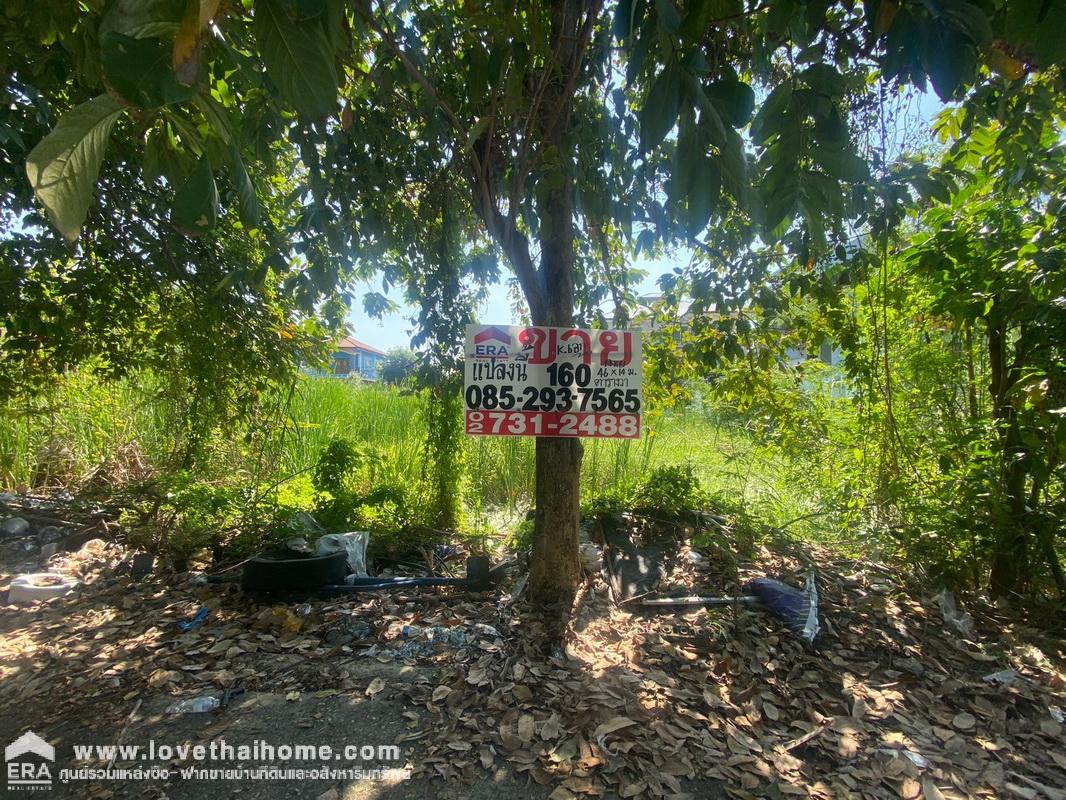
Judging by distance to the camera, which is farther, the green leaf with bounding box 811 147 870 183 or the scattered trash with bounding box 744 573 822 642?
the scattered trash with bounding box 744 573 822 642

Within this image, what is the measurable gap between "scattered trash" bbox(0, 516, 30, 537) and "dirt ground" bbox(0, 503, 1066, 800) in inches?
42.4

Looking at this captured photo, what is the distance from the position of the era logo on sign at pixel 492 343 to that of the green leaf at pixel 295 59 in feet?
4.68

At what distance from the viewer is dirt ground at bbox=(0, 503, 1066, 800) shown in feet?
4.77

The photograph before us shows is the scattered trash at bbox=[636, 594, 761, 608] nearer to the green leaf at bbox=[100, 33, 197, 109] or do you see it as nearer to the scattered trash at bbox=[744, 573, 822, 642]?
→ the scattered trash at bbox=[744, 573, 822, 642]

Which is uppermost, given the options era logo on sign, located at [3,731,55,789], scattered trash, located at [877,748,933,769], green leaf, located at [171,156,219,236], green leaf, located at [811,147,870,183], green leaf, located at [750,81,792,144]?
green leaf, located at [750,81,792,144]

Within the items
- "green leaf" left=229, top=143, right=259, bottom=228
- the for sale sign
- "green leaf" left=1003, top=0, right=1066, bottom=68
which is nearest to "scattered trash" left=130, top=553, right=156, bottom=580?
the for sale sign

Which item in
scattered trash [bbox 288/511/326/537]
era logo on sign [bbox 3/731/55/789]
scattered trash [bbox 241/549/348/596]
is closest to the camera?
era logo on sign [bbox 3/731/55/789]

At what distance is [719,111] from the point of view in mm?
896

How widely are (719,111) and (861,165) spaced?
28 centimetres

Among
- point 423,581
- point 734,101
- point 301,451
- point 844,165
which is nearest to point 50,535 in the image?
point 301,451

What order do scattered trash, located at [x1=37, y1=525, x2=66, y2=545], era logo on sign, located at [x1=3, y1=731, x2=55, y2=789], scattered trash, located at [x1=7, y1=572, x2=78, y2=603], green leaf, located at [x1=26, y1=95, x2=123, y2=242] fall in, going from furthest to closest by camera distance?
scattered trash, located at [x1=37, y1=525, x2=66, y2=545] → scattered trash, located at [x1=7, y1=572, x2=78, y2=603] → era logo on sign, located at [x1=3, y1=731, x2=55, y2=789] → green leaf, located at [x1=26, y1=95, x2=123, y2=242]

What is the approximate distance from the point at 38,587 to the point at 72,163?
3068 millimetres

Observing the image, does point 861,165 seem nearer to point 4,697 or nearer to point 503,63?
point 503,63

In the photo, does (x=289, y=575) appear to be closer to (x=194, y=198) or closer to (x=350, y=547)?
(x=350, y=547)
